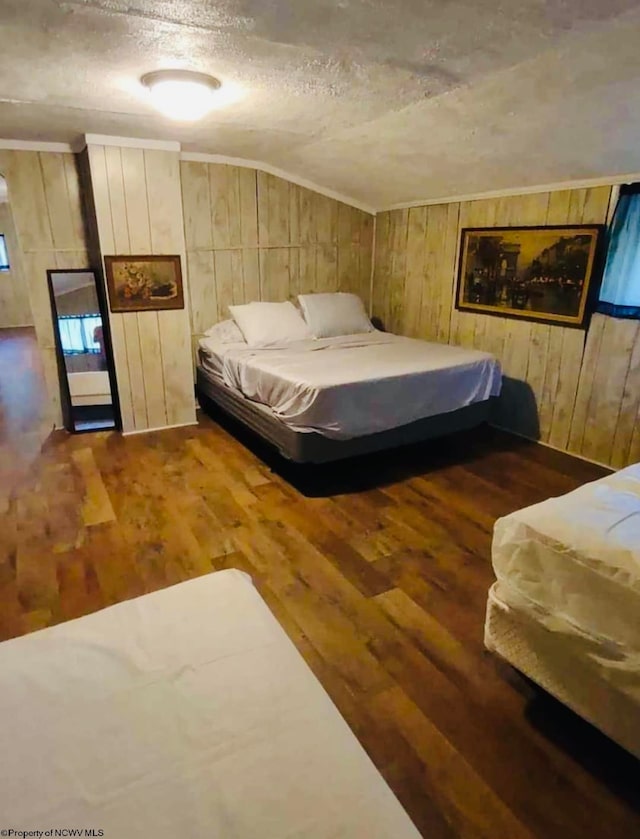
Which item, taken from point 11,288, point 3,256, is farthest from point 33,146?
point 3,256

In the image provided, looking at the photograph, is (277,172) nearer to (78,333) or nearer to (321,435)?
(78,333)

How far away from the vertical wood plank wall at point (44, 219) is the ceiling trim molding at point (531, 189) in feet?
9.10

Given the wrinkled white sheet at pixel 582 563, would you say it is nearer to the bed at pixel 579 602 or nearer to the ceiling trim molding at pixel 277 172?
the bed at pixel 579 602

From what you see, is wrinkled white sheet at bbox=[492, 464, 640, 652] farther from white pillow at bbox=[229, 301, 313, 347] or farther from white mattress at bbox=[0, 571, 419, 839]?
white pillow at bbox=[229, 301, 313, 347]

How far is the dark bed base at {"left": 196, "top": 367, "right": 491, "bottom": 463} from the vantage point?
9.77 feet

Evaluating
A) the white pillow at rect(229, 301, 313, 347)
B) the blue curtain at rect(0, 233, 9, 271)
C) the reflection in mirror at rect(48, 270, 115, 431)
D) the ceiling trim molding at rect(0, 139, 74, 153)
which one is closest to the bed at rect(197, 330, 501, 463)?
the white pillow at rect(229, 301, 313, 347)

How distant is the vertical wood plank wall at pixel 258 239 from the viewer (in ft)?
14.0

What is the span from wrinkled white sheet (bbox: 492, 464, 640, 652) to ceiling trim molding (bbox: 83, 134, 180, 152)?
3458 millimetres

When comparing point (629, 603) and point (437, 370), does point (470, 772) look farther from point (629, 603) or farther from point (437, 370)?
point (437, 370)

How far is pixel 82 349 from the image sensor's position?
157 inches

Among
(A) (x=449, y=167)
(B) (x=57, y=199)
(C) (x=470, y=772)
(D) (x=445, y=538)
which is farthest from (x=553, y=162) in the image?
(B) (x=57, y=199)

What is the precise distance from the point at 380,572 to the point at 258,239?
332cm

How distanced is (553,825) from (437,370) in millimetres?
2440

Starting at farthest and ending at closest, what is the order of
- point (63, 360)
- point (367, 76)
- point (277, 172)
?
point (277, 172) → point (63, 360) → point (367, 76)
